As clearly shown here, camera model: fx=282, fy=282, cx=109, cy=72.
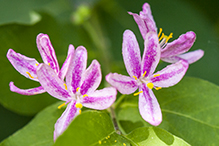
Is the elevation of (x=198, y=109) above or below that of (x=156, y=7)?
below

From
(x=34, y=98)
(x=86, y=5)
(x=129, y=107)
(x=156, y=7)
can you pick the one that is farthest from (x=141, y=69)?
(x=156, y=7)

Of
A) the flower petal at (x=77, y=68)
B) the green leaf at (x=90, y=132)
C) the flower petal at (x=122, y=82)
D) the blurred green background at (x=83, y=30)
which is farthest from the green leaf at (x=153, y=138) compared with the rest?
the blurred green background at (x=83, y=30)

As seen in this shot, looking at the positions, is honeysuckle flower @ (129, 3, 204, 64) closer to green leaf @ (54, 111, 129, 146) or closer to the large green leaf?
the large green leaf

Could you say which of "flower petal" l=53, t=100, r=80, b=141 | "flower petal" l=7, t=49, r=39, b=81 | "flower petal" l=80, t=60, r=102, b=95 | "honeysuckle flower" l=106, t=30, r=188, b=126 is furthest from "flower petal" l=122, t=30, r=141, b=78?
"flower petal" l=7, t=49, r=39, b=81

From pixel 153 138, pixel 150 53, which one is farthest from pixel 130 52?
pixel 153 138

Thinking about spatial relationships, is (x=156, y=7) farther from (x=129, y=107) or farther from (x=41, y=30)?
(x=129, y=107)

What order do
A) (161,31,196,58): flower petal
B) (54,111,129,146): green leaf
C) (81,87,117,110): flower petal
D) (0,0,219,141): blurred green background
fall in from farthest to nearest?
1. (0,0,219,141): blurred green background
2. (161,31,196,58): flower petal
3. (81,87,117,110): flower petal
4. (54,111,129,146): green leaf

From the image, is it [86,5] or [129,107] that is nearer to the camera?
[129,107]
